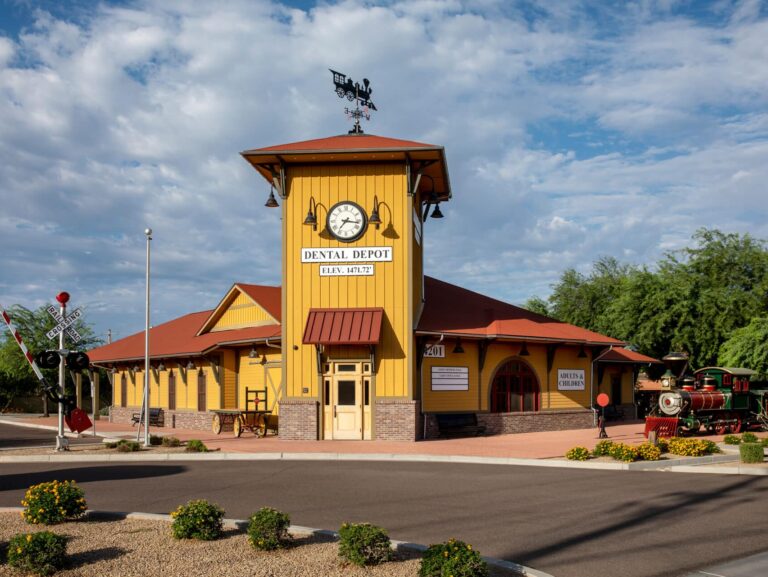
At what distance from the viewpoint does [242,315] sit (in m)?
32.0

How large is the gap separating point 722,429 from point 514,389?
286 inches

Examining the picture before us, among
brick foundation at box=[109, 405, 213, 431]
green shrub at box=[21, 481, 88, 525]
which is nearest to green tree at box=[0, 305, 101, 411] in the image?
brick foundation at box=[109, 405, 213, 431]

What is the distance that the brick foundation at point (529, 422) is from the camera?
2731 centimetres

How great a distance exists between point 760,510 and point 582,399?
63.5 ft

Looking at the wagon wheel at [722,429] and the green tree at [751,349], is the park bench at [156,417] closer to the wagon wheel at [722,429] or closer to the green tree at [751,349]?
the wagon wheel at [722,429]

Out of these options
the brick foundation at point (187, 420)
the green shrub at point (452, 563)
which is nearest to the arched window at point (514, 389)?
the brick foundation at point (187, 420)

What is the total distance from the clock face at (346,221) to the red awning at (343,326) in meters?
2.35

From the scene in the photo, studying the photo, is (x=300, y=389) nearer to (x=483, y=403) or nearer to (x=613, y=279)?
(x=483, y=403)

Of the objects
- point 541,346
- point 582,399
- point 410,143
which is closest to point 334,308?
point 410,143

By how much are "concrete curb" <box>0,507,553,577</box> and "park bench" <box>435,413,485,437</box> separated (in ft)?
52.5

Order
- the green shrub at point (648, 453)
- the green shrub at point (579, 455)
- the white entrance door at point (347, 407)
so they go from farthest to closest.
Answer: the white entrance door at point (347, 407), the green shrub at point (579, 455), the green shrub at point (648, 453)

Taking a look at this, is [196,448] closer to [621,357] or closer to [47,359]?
[47,359]

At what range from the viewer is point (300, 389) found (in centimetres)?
2508

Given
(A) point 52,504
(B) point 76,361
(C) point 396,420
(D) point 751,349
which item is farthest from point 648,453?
(D) point 751,349
